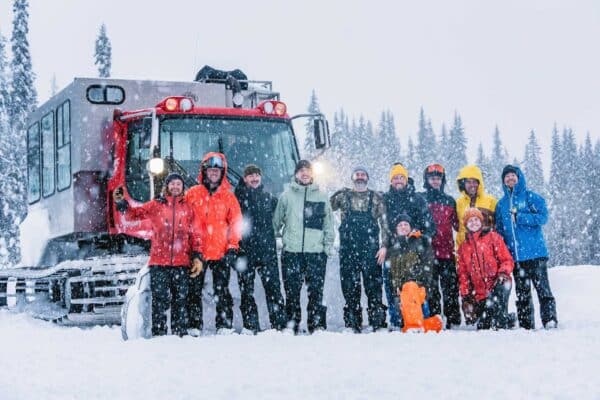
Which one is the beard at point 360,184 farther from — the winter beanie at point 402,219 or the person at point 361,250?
the winter beanie at point 402,219

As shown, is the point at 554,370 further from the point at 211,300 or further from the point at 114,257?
the point at 114,257

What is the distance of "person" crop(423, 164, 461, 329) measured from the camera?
8.58 meters

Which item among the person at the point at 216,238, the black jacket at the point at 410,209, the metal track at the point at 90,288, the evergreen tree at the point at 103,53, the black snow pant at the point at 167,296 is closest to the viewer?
the black snow pant at the point at 167,296

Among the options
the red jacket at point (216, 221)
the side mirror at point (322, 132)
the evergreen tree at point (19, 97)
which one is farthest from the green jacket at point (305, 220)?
the evergreen tree at point (19, 97)

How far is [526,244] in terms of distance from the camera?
8086 mm

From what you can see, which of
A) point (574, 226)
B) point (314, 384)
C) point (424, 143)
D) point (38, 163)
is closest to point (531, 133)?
point (424, 143)

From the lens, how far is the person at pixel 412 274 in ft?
26.0

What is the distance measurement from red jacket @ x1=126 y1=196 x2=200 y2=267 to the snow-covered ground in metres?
0.81

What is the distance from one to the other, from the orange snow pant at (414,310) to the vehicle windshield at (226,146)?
2818mm

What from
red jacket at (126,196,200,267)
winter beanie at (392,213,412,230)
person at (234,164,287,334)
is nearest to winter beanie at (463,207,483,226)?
winter beanie at (392,213,412,230)

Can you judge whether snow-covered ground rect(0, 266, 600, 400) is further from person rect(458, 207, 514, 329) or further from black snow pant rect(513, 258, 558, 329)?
person rect(458, 207, 514, 329)

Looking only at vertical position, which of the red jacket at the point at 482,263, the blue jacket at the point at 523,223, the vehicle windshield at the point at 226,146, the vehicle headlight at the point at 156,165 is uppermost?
the vehicle windshield at the point at 226,146

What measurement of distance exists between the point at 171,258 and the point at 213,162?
3.39 ft

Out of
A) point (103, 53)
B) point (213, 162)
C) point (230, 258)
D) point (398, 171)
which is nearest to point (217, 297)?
point (230, 258)
